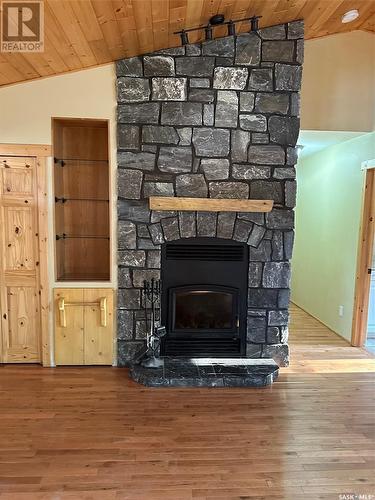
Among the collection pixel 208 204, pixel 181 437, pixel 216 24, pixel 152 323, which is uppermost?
pixel 216 24

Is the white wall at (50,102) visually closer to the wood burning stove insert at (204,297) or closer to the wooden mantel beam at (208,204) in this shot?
the wooden mantel beam at (208,204)

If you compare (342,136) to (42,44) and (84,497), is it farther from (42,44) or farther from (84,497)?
(84,497)

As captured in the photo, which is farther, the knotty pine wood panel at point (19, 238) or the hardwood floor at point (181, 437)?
the knotty pine wood panel at point (19, 238)

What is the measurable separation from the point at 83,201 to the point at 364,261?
334 cm

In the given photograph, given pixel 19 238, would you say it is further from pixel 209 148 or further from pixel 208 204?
pixel 209 148

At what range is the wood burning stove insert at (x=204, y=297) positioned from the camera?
3.53 meters

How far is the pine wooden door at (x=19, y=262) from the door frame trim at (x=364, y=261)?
362cm

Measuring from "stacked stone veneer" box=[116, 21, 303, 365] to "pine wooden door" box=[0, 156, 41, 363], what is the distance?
33.4 inches

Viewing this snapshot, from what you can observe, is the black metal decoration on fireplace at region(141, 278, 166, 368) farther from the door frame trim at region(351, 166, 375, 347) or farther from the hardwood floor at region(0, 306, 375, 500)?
the door frame trim at region(351, 166, 375, 347)

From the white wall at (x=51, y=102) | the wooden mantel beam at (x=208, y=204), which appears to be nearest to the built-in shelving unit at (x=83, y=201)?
the white wall at (x=51, y=102)

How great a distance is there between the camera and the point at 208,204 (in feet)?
11.1

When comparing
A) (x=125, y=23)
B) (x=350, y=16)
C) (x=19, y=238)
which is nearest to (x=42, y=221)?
(x=19, y=238)

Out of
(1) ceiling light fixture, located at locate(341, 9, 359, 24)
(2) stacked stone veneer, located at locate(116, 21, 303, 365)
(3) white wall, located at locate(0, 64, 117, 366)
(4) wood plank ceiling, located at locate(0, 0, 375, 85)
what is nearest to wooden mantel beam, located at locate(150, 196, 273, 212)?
(2) stacked stone veneer, located at locate(116, 21, 303, 365)

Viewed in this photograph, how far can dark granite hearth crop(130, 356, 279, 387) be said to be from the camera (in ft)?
10.5
